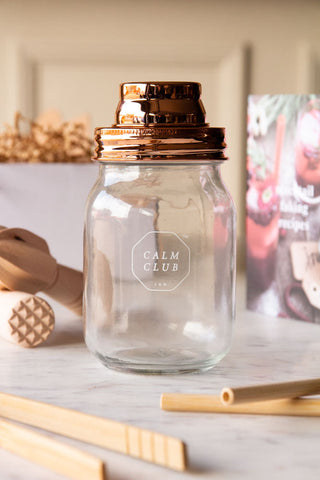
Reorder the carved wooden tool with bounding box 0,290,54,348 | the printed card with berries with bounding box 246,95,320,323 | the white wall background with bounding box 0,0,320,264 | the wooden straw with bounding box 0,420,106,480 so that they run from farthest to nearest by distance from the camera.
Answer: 1. the white wall background with bounding box 0,0,320,264
2. the printed card with berries with bounding box 246,95,320,323
3. the carved wooden tool with bounding box 0,290,54,348
4. the wooden straw with bounding box 0,420,106,480

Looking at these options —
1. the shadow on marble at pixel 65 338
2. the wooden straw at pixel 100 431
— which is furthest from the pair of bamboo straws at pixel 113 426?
the shadow on marble at pixel 65 338

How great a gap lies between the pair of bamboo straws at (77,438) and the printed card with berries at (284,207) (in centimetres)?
37

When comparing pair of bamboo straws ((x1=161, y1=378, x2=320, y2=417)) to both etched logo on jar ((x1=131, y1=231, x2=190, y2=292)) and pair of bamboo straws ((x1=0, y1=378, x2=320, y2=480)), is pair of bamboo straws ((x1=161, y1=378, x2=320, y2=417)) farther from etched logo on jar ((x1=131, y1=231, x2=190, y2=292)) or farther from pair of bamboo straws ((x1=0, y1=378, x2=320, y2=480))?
etched logo on jar ((x1=131, y1=231, x2=190, y2=292))

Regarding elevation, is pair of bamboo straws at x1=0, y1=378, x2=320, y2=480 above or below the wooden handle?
below

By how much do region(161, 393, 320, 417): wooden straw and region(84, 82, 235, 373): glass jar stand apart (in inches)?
2.9

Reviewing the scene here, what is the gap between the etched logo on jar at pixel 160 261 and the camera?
22.7 inches

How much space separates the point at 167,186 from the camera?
591 millimetres

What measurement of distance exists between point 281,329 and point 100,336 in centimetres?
23

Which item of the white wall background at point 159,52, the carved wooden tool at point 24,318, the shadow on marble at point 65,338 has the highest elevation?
the white wall background at point 159,52

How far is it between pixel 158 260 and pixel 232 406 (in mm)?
127

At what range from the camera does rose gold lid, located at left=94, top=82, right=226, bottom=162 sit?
55cm

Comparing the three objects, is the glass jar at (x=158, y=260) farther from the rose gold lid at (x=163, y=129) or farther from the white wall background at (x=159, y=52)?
the white wall background at (x=159, y=52)

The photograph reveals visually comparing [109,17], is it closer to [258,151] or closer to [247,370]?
[258,151]

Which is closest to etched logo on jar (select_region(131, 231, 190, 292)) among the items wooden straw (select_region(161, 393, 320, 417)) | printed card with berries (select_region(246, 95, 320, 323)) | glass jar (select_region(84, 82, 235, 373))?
glass jar (select_region(84, 82, 235, 373))
